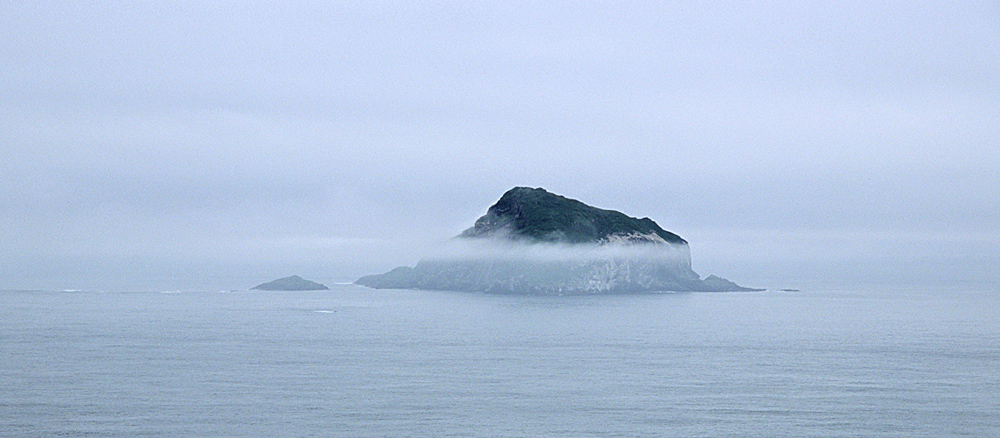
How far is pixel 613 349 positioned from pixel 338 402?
41446 mm

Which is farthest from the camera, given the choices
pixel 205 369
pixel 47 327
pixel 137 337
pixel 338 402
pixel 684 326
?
pixel 684 326

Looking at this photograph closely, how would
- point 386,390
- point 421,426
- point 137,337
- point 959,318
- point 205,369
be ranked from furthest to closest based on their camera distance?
point 959,318 → point 137,337 → point 205,369 → point 386,390 → point 421,426

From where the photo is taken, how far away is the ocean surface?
5375 centimetres

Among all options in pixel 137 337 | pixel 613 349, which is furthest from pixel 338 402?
pixel 137 337

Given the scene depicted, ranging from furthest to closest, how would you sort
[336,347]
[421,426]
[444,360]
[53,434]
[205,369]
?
[336,347] → [444,360] → [205,369] → [421,426] → [53,434]

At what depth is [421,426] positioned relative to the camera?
174ft

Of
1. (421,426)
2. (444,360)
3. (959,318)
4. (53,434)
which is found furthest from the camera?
(959,318)

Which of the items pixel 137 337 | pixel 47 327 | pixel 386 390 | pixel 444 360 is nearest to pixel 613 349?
pixel 444 360

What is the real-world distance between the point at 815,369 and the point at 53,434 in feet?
200

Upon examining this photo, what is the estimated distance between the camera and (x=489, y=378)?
233 ft

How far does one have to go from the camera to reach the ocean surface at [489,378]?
53.8 m

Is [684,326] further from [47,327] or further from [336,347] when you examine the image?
[47,327]

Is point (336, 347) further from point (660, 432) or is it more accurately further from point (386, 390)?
point (660, 432)

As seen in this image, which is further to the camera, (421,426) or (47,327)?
(47,327)
